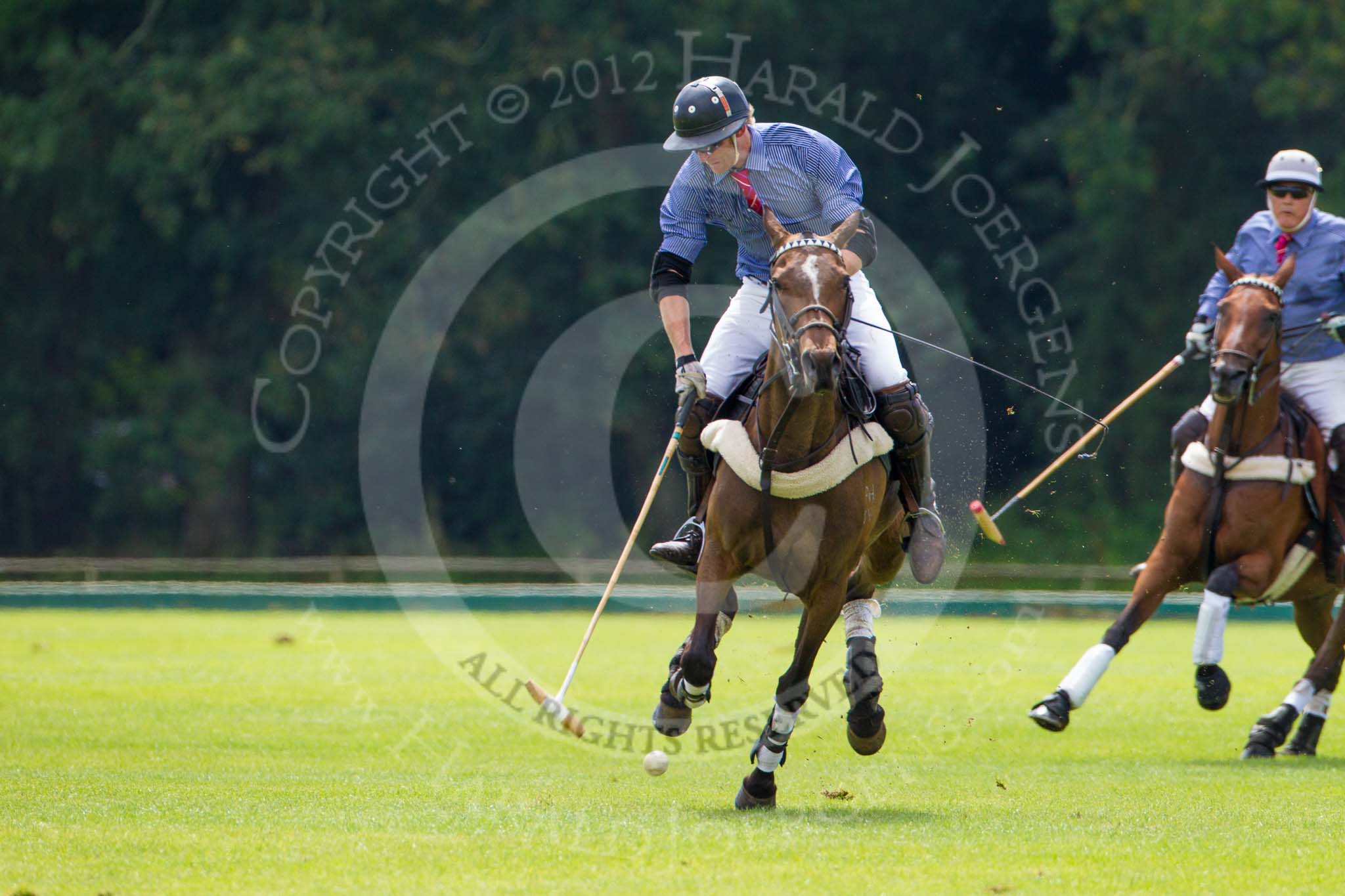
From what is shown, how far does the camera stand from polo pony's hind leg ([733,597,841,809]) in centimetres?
722

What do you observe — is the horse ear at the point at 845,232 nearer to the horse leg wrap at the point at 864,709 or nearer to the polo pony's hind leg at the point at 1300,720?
the horse leg wrap at the point at 864,709

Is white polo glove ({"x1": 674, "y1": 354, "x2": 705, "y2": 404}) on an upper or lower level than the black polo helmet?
lower

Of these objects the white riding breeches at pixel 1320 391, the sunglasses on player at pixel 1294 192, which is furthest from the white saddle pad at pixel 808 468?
the sunglasses on player at pixel 1294 192

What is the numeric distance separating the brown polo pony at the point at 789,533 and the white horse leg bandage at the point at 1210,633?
196 centimetres

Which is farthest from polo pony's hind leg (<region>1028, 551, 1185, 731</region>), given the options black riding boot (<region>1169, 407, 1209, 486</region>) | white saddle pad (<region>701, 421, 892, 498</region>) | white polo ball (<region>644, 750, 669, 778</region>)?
white polo ball (<region>644, 750, 669, 778</region>)

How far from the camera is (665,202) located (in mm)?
8328

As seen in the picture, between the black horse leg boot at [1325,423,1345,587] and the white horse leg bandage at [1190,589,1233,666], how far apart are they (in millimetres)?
815

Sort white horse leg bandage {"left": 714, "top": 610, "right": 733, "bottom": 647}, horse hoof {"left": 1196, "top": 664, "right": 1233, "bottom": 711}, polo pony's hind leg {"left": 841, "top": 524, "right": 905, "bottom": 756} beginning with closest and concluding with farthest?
polo pony's hind leg {"left": 841, "top": 524, "right": 905, "bottom": 756}, white horse leg bandage {"left": 714, "top": 610, "right": 733, "bottom": 647}, horse hoof {"left": 1196, "top": 664, "right": 1233, "bottom": 711}

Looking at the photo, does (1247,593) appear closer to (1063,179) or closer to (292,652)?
(292,652)

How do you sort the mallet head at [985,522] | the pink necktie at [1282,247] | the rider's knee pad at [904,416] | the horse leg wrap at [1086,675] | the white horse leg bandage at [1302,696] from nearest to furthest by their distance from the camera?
the rider's knee pad at [904,416], the mallet head at [985,522], the horse leg wrap at [1086,675], the white horse leg bandage at [1302,696], the pink necktie at [1282,247]

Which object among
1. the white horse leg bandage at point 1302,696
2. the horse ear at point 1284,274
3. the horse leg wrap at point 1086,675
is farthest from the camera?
the white horse leg bandage at point 1302,696

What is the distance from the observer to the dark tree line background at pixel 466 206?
2556cm

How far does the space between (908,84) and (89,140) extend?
1234cm

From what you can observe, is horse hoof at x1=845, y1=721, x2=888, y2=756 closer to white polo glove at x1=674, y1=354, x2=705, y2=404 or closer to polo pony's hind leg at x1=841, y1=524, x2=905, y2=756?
polo pony's hind leg at x1=841, y1=524, x2=905, y2=756
